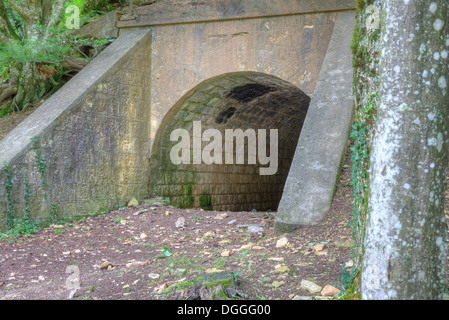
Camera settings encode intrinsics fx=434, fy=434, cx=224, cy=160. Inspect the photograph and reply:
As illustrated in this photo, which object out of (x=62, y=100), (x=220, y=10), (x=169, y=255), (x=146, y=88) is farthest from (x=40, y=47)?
(x=169, y=255)

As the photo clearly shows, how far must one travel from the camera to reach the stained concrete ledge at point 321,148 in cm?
471

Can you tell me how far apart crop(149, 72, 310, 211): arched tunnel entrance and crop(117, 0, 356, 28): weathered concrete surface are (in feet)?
3.22

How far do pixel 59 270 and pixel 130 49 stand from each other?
411 centimetres

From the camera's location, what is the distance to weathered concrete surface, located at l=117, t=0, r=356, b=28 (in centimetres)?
648

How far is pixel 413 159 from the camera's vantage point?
214 cm

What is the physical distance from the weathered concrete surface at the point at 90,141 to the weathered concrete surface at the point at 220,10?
31 cm

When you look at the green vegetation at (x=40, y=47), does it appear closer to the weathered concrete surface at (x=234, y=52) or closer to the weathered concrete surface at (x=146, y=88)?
the weathered concrete surface at (x=146, y=88)

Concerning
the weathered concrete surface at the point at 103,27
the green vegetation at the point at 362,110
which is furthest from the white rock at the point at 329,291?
the weathered concrete surface at the point at 103,27

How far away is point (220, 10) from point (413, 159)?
5670 millimetres

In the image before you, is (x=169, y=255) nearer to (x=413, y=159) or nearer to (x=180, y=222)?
(x=180, y=222)

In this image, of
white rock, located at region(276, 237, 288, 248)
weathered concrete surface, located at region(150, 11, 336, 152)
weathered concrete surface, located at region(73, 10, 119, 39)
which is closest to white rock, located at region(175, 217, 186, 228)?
white rock, located at region(276, 237, 288, 248)

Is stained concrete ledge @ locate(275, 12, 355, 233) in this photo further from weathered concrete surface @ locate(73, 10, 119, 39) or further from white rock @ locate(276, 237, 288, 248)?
weathered concrete surface @ locate(73, 10, 119, 39)

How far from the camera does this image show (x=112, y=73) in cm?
707
